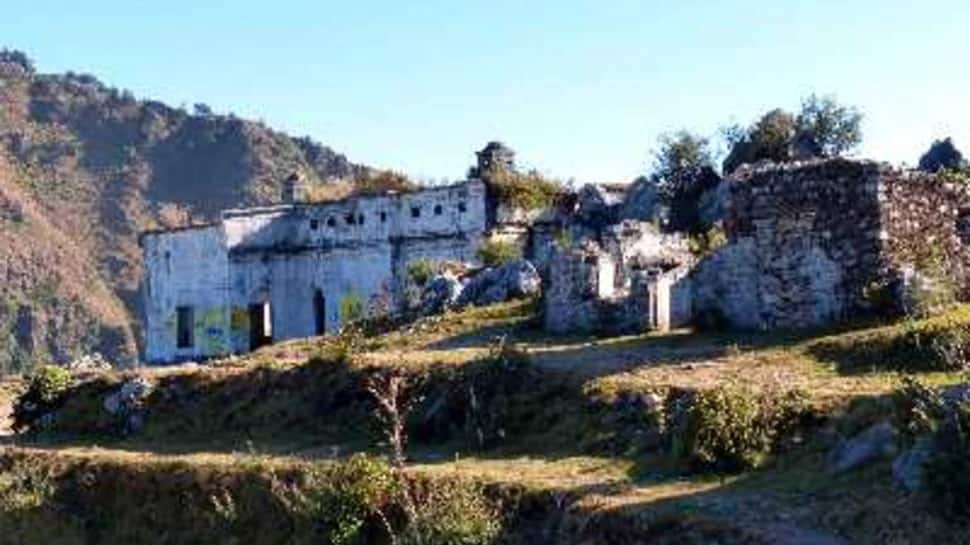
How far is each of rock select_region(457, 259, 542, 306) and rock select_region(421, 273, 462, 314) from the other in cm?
18

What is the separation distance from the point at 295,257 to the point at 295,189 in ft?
14.9

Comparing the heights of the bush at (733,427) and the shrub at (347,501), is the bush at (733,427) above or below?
above

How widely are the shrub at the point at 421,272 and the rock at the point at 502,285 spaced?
393cm

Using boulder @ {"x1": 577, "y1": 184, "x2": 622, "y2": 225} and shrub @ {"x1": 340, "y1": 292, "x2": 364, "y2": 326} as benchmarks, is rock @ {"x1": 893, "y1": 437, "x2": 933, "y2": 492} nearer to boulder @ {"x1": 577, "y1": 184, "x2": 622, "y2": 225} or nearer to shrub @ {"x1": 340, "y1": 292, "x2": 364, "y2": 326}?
boulder @ {"x1": 577, "y1": 184, "x2": 622, "y2": 225}

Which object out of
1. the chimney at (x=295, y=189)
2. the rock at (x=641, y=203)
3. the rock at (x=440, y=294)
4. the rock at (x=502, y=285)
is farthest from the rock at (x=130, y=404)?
the chimney at (x=295, y=189)

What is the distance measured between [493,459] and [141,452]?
5.87 meters

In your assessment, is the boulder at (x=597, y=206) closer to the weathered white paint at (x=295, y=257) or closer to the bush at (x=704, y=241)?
the weathered white paint at (x=295, y=257)

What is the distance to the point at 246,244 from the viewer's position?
41.4 metres

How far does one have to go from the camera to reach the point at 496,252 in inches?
1459

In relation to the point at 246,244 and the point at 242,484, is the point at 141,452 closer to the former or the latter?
the point at 242,484

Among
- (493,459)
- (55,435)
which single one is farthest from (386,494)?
(55,435)

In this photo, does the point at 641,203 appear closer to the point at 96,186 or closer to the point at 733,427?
the point at 733,427

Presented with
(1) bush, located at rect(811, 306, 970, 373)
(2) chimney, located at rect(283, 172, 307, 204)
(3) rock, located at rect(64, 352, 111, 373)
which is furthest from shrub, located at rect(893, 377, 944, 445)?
(2) chimney, located at rect(283, 172, 307, 204)

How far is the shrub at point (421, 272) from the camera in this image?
35.5 metres
